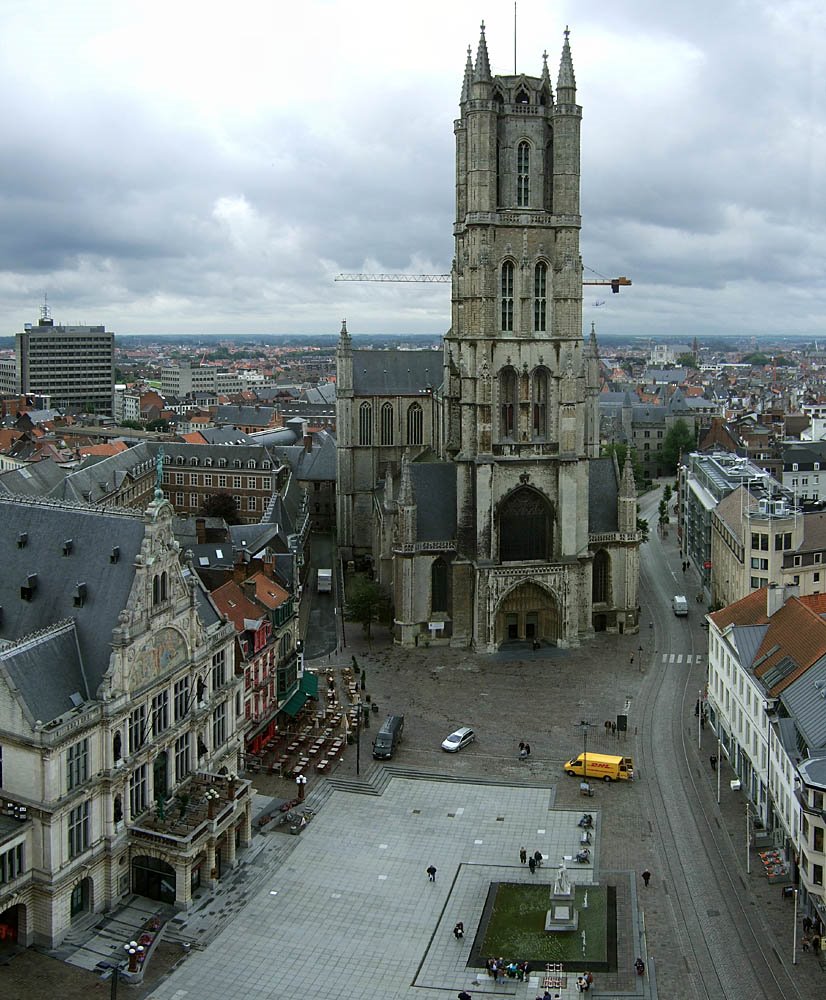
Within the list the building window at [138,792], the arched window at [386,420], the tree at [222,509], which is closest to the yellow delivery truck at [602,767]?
the building window at [138,792]

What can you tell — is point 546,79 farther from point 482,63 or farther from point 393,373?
point 393,373

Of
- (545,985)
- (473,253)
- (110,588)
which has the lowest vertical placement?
(545,985)

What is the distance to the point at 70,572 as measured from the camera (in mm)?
59844

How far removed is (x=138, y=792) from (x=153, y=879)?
465 cm

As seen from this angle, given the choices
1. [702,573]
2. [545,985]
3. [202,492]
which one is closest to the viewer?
[545,985]

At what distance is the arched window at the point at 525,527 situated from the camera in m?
103

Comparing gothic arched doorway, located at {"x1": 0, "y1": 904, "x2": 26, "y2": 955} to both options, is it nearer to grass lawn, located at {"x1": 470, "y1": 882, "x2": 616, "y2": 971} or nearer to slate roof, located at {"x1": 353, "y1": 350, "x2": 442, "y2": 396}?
grass lawn, located at {"x1": 470, "y1": 882, "x2": 616, "y2": 971}

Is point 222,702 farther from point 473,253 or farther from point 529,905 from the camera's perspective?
point 473,253

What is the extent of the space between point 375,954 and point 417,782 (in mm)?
20516

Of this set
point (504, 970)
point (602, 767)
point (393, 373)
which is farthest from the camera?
point (393, 373)

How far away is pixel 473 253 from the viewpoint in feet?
332

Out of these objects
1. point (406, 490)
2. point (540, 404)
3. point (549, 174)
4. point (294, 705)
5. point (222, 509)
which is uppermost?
point (549, 174)

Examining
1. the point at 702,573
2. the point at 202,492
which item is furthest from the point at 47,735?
the point at 202,492

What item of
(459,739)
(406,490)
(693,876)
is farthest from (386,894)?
(406,490)
